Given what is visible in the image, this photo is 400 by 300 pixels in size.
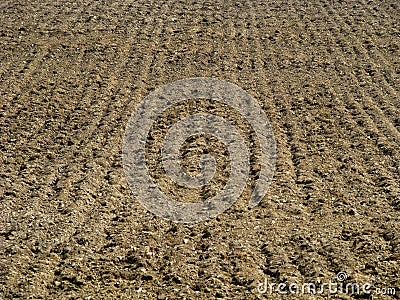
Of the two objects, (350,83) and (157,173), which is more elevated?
(350,83)

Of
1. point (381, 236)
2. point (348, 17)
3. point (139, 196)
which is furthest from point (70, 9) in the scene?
point (381, 236)

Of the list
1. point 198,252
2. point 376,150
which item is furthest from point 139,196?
point 376,150

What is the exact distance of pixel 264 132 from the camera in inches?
255

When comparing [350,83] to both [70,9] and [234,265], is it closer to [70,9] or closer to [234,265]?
[234,265]

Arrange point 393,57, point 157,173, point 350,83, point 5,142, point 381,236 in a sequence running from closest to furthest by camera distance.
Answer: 1. point 381,236
2. point 157,173
3. point 5,142
4. point 350,83
5. point 393,57

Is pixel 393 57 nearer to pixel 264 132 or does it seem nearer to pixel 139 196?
pixel 264 132

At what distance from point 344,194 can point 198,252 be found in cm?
143

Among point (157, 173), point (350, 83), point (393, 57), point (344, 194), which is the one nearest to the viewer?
point (344, 194)

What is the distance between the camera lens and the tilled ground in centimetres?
439

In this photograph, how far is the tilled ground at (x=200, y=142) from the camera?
14.4ft

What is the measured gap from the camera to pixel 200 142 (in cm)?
625

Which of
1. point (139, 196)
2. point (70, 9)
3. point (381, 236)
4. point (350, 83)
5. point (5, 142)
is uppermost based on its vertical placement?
point (70, 9)

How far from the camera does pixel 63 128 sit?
21.3ft

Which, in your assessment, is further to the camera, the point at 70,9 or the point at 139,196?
the point at 70,9
